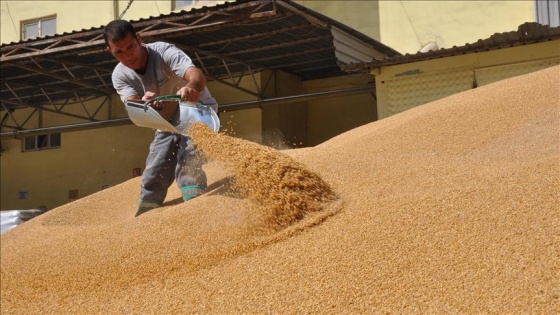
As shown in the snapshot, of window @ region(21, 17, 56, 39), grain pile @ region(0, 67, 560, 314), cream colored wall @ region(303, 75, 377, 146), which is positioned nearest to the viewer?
grain pile @ region(0, 67, 560, 314)

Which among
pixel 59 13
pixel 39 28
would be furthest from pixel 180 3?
pixel 39 28

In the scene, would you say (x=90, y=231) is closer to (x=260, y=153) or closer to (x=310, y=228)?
(x=260, y=153)

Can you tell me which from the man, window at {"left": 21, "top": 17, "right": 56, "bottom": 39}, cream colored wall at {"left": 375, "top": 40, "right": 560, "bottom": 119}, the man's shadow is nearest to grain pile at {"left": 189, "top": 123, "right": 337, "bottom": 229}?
the man's shadow

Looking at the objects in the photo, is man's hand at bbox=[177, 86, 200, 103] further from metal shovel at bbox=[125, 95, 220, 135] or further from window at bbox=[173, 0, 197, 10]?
window at bbox=[173, 0, 197, 10]

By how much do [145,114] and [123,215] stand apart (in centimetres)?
121

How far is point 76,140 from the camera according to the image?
555 inches

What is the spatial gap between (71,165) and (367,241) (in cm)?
1151

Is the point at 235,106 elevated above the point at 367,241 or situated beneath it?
elevated above

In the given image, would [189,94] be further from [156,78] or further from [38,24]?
[38,24]

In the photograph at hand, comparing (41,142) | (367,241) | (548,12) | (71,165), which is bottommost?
(367,241)

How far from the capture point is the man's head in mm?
5113

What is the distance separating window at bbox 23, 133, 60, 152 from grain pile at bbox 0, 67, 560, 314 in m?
8.96

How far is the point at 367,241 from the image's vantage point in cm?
350

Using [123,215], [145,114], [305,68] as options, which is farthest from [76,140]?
[145,114]
